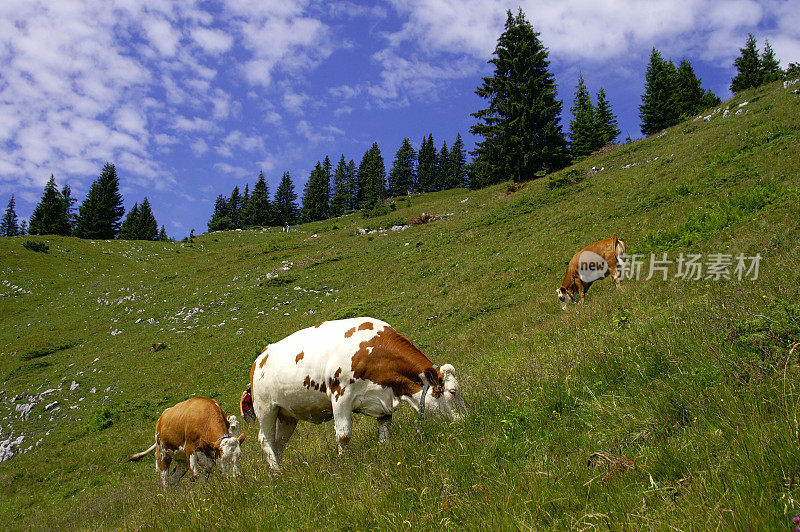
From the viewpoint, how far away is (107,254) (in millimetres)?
56594

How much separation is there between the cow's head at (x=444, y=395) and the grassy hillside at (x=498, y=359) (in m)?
0.37

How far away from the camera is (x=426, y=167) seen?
12644 centimetres

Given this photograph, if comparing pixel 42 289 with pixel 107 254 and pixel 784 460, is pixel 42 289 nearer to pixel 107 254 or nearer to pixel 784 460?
pixel 107 254

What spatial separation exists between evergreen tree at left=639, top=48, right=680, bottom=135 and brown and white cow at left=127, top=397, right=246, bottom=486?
7496cm

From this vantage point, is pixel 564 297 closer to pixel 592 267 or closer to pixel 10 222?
pixel 592 267

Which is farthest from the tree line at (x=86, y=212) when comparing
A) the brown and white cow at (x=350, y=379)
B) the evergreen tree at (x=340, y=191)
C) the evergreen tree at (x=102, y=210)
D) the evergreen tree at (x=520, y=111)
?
the brown and white cow at (x=350, y=379)

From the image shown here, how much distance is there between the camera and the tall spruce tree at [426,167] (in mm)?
125812

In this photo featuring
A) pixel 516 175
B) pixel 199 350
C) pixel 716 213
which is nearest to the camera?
pixel 716 213

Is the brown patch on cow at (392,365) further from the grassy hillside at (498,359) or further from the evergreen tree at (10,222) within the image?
the evergreen tree at (10,222)

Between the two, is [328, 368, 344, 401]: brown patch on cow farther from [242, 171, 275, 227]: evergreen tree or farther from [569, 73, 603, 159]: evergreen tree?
[242, 171, 275, 227]: evergreen tree

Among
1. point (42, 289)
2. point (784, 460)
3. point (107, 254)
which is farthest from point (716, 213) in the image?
point (107, 254)

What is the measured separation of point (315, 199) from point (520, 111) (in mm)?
73398

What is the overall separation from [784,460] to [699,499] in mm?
599

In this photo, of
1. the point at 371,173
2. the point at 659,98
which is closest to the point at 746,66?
the point at 659,98
